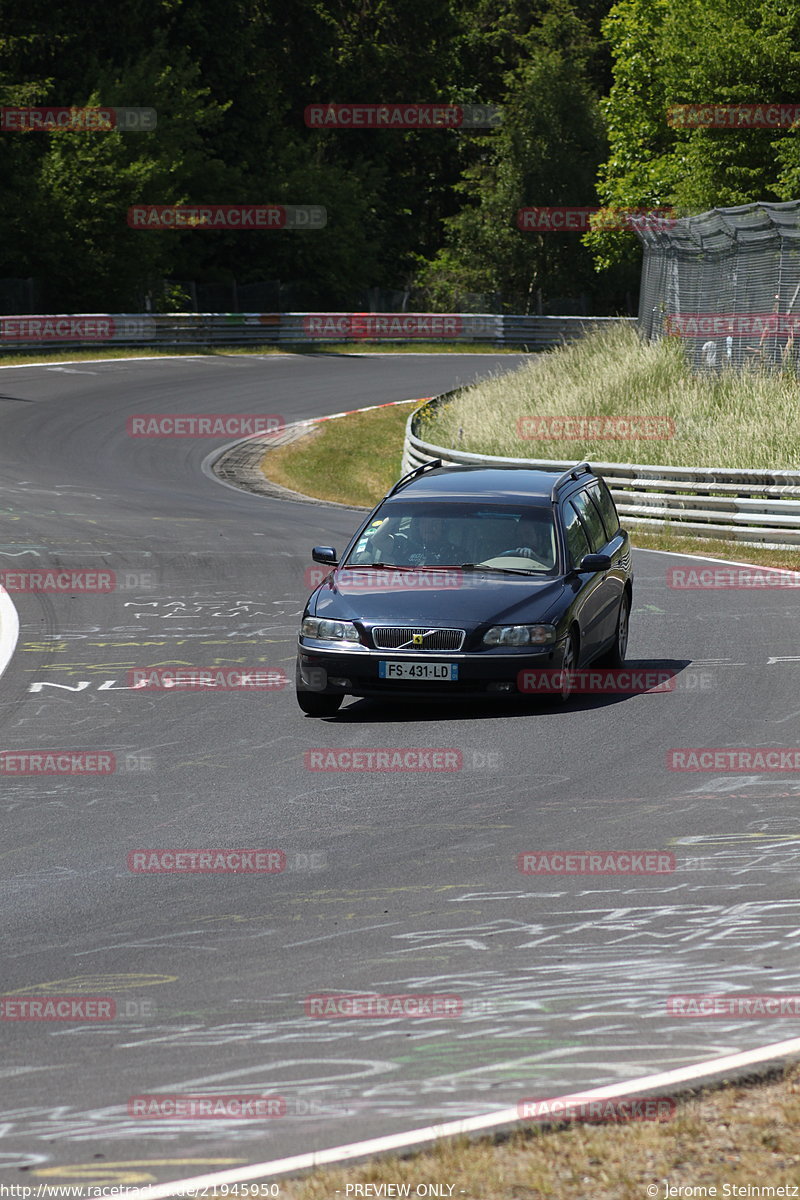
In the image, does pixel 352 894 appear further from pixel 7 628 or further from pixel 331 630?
pixel 7 628

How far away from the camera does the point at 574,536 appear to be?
1272cm

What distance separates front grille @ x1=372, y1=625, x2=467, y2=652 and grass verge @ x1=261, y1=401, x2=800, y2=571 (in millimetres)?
17103

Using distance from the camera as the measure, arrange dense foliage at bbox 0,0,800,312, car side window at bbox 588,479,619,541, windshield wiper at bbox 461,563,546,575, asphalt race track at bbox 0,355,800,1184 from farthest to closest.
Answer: dense foliage at bbox 0,0,800,312 < car side window at bbox 588,479,619,541 < windshield wiper at bbox 461,563,546,575 < asphalt race track at bbox 0,355,800,1184

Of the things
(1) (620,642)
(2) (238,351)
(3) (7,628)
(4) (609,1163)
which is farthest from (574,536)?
(2) (238,351)

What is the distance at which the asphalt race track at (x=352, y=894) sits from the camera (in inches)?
197

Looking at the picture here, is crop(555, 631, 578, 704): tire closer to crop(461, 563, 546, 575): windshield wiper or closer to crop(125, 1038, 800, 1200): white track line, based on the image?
crop(461, 563, 546, 575): windshield wiper

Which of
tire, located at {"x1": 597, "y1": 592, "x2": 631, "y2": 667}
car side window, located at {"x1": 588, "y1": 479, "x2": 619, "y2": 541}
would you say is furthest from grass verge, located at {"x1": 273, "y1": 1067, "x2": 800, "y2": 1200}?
car side window, located at {"x1": 588, "y1": 479, "x2": 619, "y2": 541}

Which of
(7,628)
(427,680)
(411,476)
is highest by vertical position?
(411,476)

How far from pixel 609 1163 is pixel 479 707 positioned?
7.50 m

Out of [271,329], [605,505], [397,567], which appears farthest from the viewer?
[271,329]

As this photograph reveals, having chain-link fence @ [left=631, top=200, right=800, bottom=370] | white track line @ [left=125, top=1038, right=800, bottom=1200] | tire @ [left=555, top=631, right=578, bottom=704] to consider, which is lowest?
tire @ [left=555, top=631, right=578, bottom=704]

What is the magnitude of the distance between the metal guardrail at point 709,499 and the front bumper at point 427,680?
9.49m

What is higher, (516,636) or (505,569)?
(505,569)

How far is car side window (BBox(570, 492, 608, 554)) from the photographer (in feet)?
43.1
